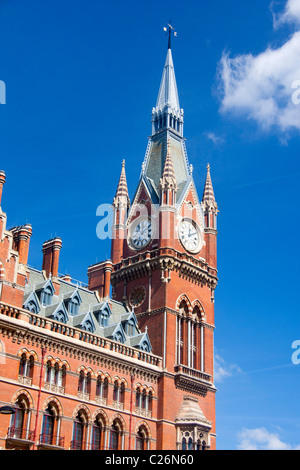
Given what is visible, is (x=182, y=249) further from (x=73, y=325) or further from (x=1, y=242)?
(x=1, y=242)

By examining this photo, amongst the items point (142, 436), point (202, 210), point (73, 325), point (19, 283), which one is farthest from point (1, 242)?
point (202, 210)

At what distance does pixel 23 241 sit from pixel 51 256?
909 centimetres

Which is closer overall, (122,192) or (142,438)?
(142,438)

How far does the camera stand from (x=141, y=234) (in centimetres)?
8200

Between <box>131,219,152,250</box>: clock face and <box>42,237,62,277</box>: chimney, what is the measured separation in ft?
35.3

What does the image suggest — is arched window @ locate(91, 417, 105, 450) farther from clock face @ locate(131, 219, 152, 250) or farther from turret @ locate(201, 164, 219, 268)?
turret @ locate(201, 164, 219, 268)

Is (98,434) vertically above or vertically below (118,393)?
below

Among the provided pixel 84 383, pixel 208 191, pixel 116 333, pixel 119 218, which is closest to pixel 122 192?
pixel 119 218

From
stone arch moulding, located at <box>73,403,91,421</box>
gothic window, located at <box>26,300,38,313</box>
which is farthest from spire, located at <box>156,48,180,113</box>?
stone arch moulding, located at <box>73,403,91,421</box>

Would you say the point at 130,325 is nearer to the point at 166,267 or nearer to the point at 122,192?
the point at 166,267

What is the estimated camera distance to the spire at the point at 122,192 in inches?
3393

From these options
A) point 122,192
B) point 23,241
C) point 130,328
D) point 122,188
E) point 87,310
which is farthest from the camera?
point 122,188

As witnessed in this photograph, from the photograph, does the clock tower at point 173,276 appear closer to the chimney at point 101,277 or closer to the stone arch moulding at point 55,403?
the chimney at point 101,277
